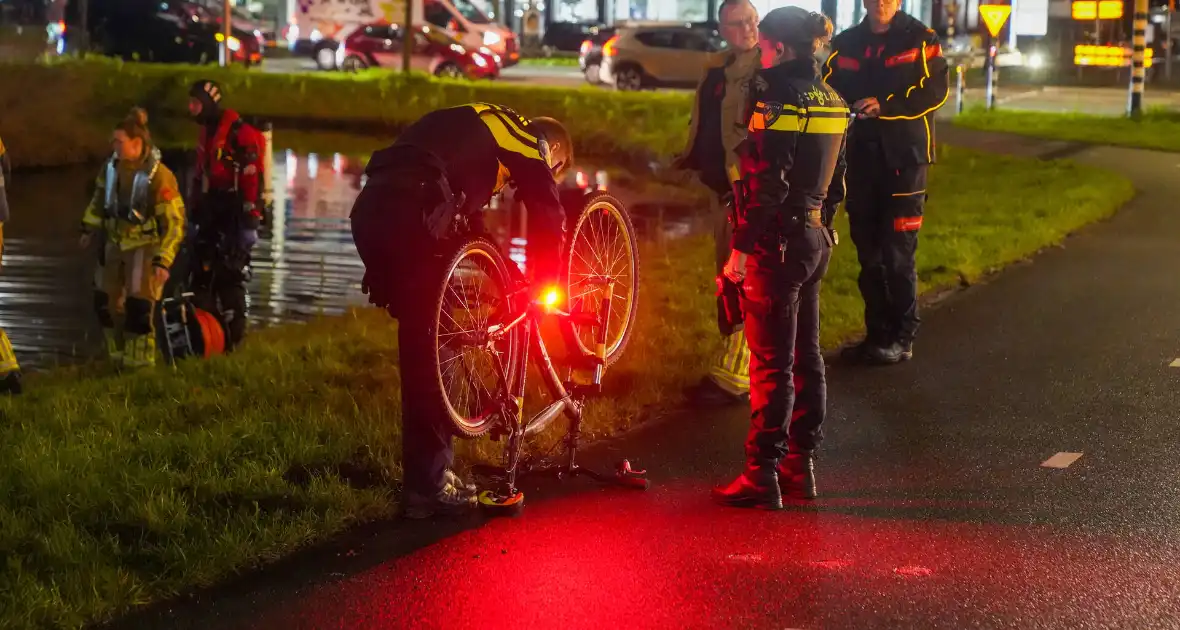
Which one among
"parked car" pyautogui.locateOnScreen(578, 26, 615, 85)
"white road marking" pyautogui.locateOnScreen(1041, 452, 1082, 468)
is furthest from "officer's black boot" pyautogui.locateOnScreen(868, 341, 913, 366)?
"parked car" pyautogui.locateOnScreen(578, 26, 615, 85)

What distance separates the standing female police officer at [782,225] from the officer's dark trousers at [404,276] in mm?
1221

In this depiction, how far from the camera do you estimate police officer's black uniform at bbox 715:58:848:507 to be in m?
5.91

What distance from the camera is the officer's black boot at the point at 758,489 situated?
6.07 m

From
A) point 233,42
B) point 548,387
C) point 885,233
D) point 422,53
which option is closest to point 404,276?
point 548,387

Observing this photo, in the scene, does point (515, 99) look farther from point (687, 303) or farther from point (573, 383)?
point (573, 383)

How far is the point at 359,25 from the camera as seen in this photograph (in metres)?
39.2

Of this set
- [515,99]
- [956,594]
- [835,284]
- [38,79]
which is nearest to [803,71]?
[956,594]

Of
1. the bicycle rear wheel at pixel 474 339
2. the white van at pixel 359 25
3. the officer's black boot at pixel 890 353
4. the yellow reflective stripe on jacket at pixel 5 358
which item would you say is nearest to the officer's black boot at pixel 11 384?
the yellow reflective stripe on jacket at pixel 5 358

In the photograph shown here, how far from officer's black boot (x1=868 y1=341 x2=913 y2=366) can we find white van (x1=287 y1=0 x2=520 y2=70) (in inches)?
1133

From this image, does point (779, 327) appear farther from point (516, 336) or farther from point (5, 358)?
point (5, 358)

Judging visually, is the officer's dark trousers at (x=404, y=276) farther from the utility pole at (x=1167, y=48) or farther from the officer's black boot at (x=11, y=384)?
the utility pole at (x=1167, y=48)

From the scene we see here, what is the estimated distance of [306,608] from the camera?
4980 millimetres

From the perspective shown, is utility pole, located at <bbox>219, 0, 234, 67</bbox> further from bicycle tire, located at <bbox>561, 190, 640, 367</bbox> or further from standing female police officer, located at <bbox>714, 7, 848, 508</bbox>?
standing female police officer, located at <bbox>714, 7, 848, 508</bbox>

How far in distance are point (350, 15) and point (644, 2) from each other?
21.2 m
